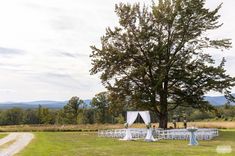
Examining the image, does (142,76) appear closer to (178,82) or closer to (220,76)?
(178,82)

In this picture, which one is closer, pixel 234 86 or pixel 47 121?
pixel 234 86

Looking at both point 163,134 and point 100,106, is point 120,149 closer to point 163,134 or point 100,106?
point 163,134

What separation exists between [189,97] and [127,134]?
1413 cm

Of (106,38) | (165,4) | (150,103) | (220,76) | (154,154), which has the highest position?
(165,4)

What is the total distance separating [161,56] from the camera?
47906 millimetres

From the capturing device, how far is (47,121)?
112000 mm

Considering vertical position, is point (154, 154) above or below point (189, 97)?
below

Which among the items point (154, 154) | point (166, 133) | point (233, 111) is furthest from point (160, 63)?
point (233, 111)

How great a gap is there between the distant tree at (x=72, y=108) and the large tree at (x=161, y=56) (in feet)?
189

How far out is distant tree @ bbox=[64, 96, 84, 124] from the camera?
347 feet

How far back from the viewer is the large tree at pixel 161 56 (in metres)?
47.6

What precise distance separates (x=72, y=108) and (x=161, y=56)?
62862mm

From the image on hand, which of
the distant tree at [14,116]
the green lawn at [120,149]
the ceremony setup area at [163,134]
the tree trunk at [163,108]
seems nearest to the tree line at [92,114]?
the distant tree at [14,116]

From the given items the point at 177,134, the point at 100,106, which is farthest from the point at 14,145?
the point at 100,106
